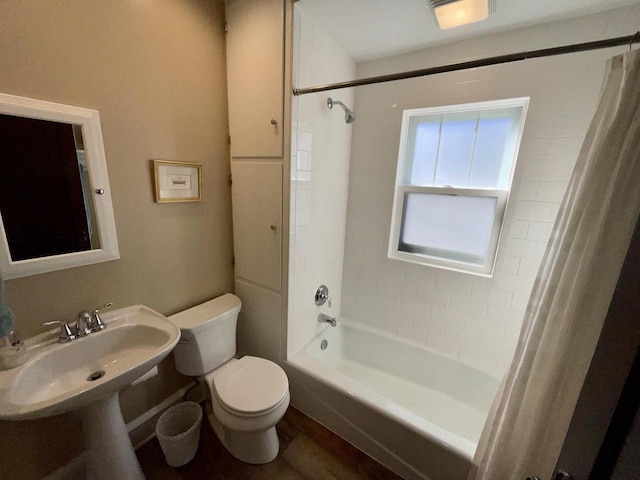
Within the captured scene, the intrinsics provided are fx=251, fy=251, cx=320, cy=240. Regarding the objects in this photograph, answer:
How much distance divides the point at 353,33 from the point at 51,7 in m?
1.37

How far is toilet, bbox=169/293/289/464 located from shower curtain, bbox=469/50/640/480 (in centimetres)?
98

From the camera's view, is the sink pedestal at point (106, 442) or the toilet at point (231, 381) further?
the toilet at point (231, 381)

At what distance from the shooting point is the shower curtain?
631mm

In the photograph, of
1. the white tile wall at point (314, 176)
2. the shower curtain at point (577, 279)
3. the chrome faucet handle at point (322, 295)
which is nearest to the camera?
the shower curtain at point (577, 279)

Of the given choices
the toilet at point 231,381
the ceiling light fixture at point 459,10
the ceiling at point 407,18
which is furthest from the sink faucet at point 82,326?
the ceiling light fixture at point 459,10

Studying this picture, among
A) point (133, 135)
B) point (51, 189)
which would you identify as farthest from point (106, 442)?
point (133, 135)

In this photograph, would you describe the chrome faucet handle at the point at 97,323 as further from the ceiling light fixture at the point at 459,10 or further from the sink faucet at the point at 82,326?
the ceiling light fixture at the point at 459,10

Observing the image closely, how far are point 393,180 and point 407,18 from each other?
2.97 feet

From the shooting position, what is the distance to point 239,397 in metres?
1.23

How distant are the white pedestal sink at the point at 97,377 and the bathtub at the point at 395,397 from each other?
83 centimetres

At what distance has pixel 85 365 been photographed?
41.7 inches

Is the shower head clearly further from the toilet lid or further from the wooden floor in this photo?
the wooden floor

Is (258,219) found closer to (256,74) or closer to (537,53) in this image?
(256,74)

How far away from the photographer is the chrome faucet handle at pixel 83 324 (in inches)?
41.4
